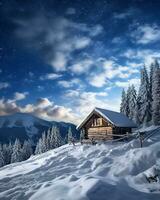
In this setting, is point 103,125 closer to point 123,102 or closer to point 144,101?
point 144,101

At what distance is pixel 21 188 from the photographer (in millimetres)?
12453

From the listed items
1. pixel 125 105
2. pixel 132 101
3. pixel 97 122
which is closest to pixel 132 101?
pixel 132 101

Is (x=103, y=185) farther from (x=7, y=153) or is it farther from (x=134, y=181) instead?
(x=7, y=153)

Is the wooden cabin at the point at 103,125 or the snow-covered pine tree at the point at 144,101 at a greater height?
the snow-covered pine tree at the point at 144,101

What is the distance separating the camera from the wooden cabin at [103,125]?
30406 mm

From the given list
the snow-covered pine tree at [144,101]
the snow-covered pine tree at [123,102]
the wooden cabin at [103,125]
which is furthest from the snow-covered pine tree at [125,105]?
the wooden cabin at [103,125]

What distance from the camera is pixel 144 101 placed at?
50.4 metres

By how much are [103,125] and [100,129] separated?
0.87 metres

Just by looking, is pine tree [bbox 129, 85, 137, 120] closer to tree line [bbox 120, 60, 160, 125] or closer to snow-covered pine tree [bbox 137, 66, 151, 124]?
tree line [bbox 120, 60, 160, 125]

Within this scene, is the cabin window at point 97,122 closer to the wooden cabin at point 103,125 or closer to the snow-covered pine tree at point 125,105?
the wooden cabin at point 103,125

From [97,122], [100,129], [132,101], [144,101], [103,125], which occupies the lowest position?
[100,129]

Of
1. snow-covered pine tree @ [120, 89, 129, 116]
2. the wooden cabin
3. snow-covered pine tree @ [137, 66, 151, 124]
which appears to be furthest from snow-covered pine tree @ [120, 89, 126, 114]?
the wooden cabin

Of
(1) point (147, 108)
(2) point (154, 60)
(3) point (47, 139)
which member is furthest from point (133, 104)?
(3) point (47, 139)

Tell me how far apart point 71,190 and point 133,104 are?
161 ft
